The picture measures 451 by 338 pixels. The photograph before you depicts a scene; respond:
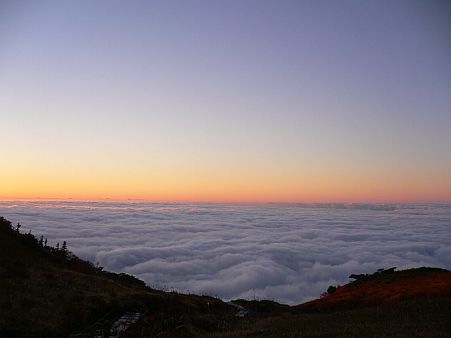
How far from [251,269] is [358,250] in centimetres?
7083

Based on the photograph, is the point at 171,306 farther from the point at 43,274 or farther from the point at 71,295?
the point at 43,274

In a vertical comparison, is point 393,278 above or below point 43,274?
below

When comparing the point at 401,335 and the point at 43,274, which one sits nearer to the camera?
the point at 401,335

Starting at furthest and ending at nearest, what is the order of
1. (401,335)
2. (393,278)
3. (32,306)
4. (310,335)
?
(393,278) < (32,306) < (310,335) < (401,335)

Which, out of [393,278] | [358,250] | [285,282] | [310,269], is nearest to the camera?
[393,278]

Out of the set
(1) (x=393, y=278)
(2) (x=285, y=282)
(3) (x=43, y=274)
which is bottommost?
(2) (x=285, y=282)

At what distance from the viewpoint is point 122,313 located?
104ft

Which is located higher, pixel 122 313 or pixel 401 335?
pixel 401 335

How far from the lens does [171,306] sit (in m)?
34.7

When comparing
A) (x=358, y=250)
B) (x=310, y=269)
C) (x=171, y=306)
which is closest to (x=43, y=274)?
(x=171, y=306)

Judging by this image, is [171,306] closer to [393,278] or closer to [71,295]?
[71,295]

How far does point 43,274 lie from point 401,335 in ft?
96.8

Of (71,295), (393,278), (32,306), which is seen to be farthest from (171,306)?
(393,278)

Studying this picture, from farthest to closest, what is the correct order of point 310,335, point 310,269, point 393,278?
point 310,269, point 393,278, point 310,335
